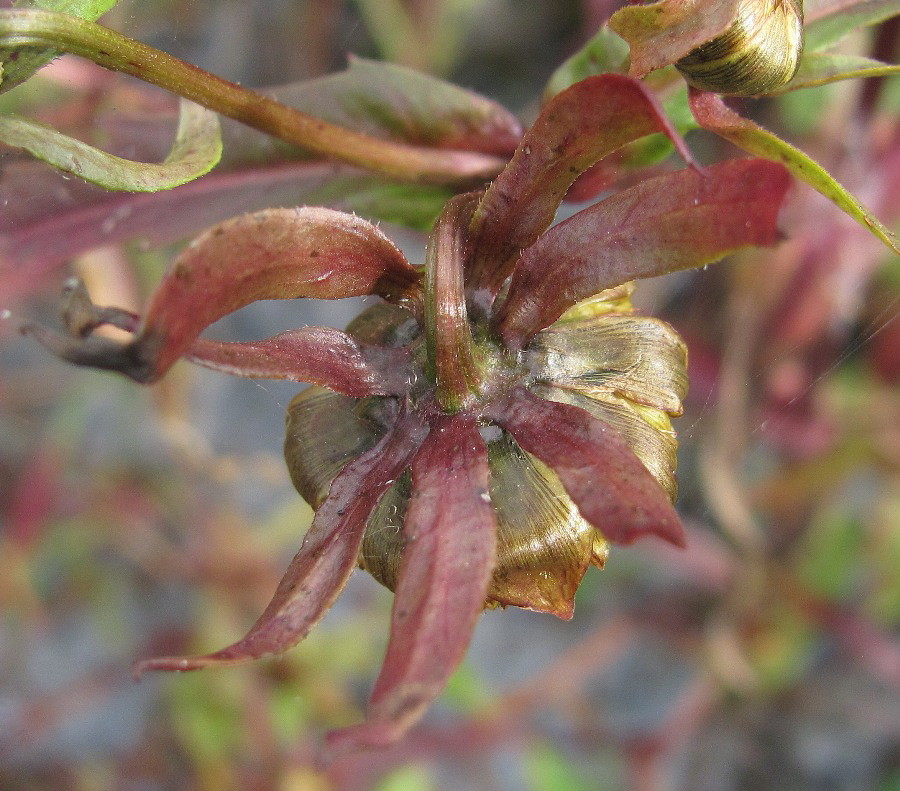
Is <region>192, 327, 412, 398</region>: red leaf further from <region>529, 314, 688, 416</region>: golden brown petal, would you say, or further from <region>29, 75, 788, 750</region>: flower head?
<region>529, 314, 688, 416</region>: golden brown petal

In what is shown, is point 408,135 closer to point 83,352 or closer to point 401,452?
point 401,452

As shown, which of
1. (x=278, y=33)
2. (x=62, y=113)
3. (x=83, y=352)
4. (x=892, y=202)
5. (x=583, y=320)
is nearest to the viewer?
(x=83, y=352)

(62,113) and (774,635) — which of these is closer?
(62,113)

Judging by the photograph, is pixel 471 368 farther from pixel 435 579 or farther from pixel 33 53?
pixel 33 53

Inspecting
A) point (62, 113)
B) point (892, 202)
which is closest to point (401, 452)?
point (62, 113)

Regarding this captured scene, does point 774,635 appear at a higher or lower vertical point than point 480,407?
lower

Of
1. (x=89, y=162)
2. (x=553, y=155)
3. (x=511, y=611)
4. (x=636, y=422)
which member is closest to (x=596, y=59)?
(x=553, y=155)
